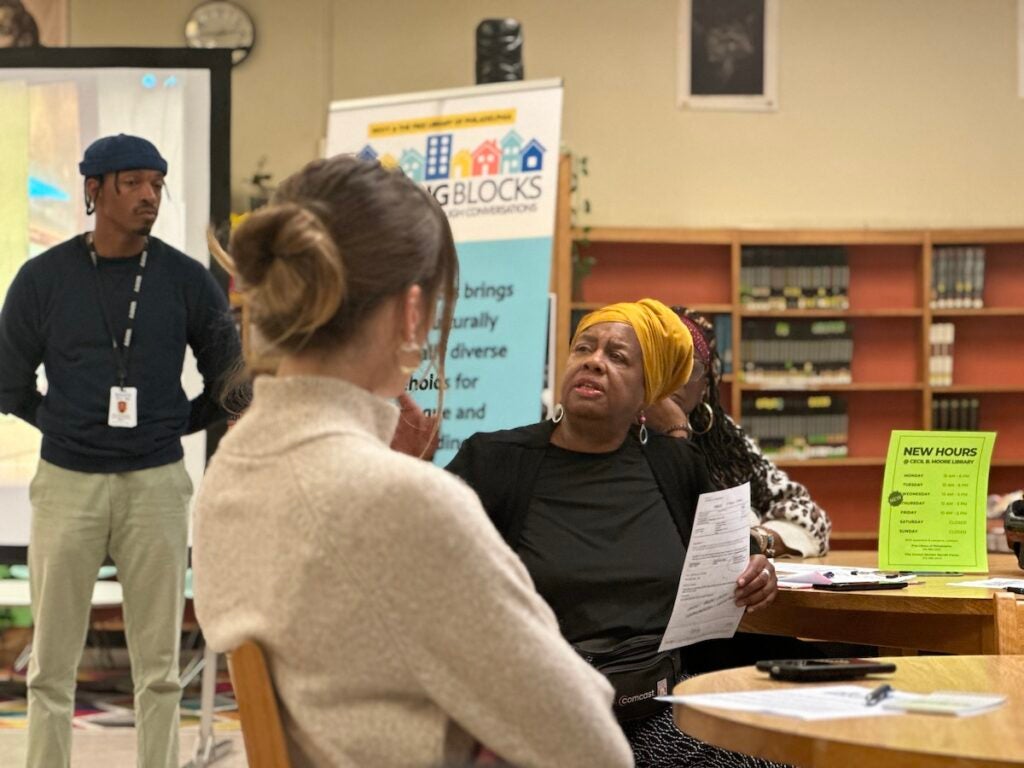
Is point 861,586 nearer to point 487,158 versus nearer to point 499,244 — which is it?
point 499,244

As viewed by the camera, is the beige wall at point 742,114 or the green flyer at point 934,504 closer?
the green flyer at point 934,504

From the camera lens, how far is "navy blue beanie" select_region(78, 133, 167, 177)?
3.57 metres

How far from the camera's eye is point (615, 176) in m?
8.02

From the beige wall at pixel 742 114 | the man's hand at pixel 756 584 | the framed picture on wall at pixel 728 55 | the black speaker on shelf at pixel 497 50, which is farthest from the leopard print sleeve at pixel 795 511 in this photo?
the framed picture on wall at pixel 728 55

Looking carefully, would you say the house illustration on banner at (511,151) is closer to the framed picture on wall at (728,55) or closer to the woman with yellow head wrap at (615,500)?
the woman with yellow head wrap at (615,500)

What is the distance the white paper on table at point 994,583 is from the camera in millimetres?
2408

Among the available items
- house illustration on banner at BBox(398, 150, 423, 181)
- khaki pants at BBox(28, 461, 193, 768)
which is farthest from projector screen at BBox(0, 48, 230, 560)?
house illustration on banner at BBox(398, 150, 423, 181)

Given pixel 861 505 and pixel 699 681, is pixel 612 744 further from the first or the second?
pixel 861 505

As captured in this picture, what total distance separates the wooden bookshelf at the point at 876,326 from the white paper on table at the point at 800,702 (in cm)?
645

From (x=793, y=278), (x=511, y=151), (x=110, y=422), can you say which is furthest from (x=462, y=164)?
(x=793, y=278)

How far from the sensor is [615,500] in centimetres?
241

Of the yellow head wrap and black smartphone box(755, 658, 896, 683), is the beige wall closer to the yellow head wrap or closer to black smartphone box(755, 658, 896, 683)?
the yellow head wrap

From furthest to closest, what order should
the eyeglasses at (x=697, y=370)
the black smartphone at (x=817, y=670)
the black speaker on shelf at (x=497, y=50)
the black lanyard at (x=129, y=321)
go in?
the black speaker on shelf at (x=497, y=50) < the black lanyard at (x=129, y=321) < the eyeglasses at (x=697, y=370) < the black smartphone at (x=817, y=670)

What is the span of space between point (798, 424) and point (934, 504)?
5224mm
